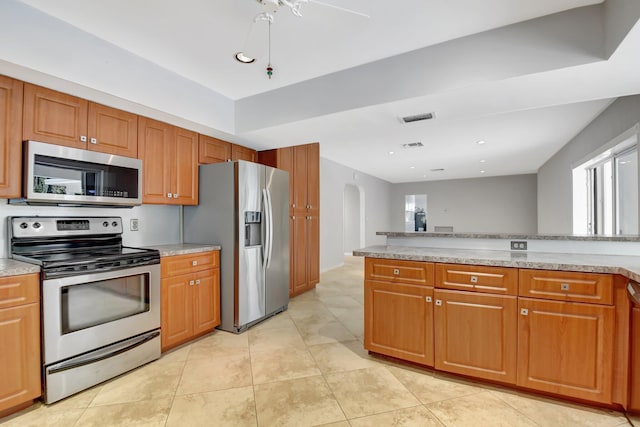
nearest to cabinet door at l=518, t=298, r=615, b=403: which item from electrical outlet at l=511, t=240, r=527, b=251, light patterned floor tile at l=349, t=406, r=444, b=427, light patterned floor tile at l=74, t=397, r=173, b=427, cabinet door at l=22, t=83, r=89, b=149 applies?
electrical outlet at l=511, t=240, r=527, b=251

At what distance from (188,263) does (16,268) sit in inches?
45.6

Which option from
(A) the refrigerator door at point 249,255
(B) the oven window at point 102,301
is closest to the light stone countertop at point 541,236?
(A) the refrigerator door at point 249,255

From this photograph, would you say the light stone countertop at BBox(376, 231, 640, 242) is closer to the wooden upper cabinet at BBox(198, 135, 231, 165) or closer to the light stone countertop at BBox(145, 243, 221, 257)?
the light stone countertop at BBox(145, 243, 221, 257)

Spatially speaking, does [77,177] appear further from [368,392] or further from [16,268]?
[368,392]

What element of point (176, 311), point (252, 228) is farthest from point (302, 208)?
point (176, 311)

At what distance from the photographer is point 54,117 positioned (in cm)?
211

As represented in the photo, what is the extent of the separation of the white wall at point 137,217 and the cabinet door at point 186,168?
308 millimetres

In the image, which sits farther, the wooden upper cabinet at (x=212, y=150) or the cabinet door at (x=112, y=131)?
the wooden upper cabinet at (x=212, y=150)

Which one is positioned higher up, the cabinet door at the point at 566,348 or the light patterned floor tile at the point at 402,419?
the cabinet door at the point at 566,348

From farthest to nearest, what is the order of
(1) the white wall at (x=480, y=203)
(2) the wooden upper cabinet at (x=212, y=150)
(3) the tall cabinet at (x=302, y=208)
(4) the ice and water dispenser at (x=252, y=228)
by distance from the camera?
(1) the white wall at (x=480, y=203), (3) the tall cabinet at (x=302, y=208), (2) the wooden upper cabinet at (x=212, y=150), (4) the ice and water dispenser at (x=252, y=228)

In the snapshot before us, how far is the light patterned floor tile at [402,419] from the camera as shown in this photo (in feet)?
5.49

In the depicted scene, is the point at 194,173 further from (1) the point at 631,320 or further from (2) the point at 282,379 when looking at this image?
(1) the point at 631,320

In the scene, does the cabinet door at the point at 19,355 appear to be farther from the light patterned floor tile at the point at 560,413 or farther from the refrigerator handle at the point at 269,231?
the light patterned floor tile at the point at 560,413

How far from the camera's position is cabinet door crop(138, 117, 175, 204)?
2.66 metres
